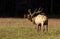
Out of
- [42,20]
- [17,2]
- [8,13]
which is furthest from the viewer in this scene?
[17,2]

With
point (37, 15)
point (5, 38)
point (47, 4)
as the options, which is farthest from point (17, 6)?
point (5, 38)

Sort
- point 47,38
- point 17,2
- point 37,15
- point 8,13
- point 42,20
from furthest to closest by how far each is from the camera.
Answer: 1. point 17,2
2. point 8,13
3. point 37,15
4. point 42,20
5. point 47,38

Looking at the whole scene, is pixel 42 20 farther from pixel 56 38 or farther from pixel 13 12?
pixel 13 12

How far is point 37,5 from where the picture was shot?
25094 millimetres

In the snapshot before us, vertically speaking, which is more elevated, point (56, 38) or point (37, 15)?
point (37, 15)

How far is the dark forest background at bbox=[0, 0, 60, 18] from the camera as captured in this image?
24.2 meters

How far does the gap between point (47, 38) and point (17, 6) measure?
15.4 metres

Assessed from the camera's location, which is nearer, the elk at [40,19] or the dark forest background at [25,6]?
the elk at [40,19]

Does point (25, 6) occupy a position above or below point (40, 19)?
below

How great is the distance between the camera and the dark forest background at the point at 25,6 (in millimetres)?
24250

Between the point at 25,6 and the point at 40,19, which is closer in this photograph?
the point at 40,19

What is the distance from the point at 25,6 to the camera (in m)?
25.0

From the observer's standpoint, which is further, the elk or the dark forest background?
the dark forest background

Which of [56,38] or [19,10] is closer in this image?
[56,38]
